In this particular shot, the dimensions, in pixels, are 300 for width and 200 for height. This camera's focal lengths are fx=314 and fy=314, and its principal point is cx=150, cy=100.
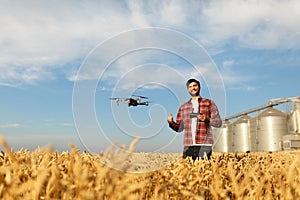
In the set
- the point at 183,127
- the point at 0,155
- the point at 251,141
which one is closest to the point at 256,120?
the point at 251,141

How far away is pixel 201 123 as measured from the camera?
675 cm

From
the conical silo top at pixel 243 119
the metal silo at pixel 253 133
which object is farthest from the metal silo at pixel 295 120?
the conical silo top at pixel 243 119

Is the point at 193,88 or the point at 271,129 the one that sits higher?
the point at 271,129

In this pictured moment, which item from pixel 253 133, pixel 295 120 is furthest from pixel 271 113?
pixel 253 133

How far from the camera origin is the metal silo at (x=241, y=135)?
4025cm

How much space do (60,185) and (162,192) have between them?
3.60 feet

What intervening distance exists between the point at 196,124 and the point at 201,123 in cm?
11

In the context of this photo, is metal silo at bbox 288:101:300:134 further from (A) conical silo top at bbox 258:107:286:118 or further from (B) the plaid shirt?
(B) the plaid shirt

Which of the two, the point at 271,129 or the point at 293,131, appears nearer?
the point at 293,131

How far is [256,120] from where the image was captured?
37625 millimetres

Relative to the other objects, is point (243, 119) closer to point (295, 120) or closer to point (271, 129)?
point (271, 129)

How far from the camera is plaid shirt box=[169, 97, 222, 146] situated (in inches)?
253

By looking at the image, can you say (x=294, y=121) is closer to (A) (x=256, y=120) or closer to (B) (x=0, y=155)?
(A) (x=256, y=120)

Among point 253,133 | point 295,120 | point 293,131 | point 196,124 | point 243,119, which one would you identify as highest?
point 243,119
